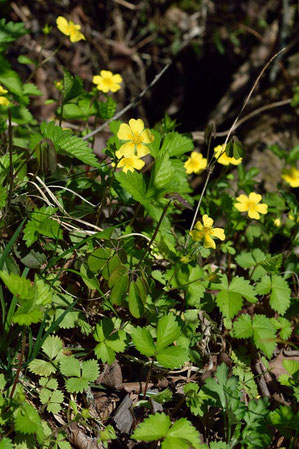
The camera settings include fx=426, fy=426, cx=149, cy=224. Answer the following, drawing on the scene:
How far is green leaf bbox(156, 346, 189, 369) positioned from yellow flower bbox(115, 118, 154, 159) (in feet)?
3.07

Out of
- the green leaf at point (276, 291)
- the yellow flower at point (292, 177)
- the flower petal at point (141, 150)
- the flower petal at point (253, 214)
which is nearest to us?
the flower petal at point (141, 150)

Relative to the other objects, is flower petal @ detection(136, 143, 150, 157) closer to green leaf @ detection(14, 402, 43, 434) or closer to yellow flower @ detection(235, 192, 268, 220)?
yellow flower @ detection(235, 192, 268, 220)

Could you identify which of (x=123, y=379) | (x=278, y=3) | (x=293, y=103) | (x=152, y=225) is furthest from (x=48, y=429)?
(x=278, y=3)

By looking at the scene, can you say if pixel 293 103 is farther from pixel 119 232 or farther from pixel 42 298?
pixel 42 298

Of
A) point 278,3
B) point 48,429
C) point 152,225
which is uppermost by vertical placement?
point 278,3

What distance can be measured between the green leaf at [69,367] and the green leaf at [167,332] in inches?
14.1

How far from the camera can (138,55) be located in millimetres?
5078

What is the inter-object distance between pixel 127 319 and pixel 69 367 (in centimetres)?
43

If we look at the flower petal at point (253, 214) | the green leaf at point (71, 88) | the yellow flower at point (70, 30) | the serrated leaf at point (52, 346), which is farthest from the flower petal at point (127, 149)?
the yellow flower at point (70, 30)

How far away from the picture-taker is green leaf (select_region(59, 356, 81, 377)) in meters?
1.79

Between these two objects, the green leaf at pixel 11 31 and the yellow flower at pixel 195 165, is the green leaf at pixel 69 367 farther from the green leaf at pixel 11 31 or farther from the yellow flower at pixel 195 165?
the green leaf at pixel 11 31

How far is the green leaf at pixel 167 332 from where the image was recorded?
1.79 metres

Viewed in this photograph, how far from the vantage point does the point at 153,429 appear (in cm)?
161

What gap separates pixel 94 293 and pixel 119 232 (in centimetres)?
34
